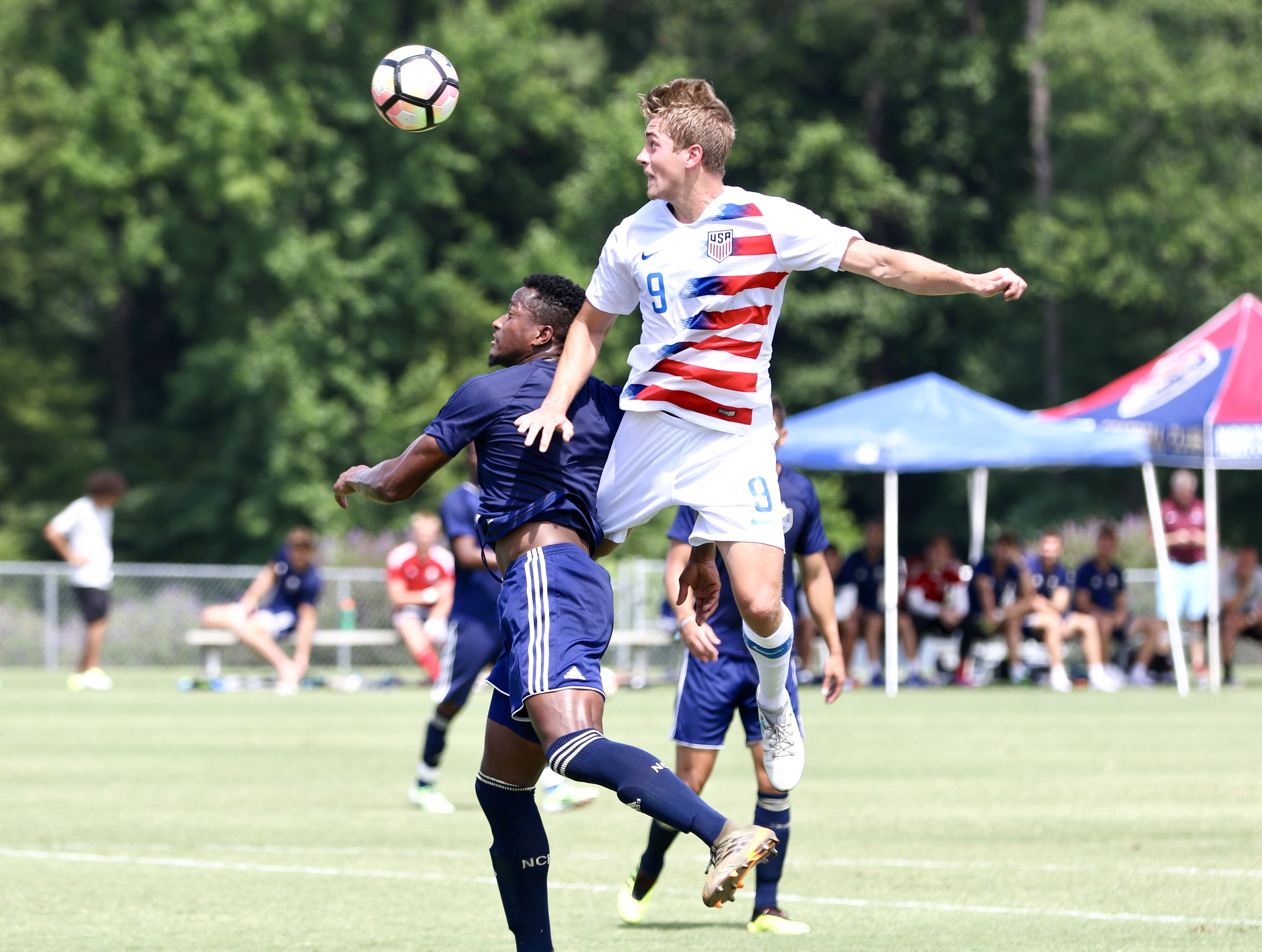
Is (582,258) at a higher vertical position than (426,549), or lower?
higher

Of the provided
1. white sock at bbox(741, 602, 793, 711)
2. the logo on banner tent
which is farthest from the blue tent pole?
white sock at bbox(741, 602, 793, 711)

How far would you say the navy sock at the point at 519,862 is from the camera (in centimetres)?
543

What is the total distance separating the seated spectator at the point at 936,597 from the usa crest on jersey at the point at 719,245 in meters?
17.9

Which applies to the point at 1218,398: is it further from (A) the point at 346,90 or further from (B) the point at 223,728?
(A) the point at 346,90

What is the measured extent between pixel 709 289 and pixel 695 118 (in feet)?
1.78

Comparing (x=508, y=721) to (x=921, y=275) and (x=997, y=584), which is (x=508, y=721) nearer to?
(x=921, y=275)

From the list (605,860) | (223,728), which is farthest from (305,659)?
(605,860)

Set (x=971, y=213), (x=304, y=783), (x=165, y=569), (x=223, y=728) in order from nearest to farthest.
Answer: (x=304, y=783)
(x=223, y=728)
(x=165, y=569)
(x=971, y=213)

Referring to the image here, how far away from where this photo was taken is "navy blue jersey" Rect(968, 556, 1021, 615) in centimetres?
2219

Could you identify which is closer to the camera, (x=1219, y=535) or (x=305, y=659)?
(x=305, y=659)

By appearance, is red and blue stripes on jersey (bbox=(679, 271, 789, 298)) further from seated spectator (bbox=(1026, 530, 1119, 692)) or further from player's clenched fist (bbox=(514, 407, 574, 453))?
seated spectator (bbox=(1026, 530, 1119, 692))

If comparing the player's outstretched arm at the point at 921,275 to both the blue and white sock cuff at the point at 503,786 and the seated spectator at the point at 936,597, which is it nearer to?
the blue and white sock cuff at the point at 503,786

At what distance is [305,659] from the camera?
22.2 meters

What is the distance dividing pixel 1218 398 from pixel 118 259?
24211 millimetres
